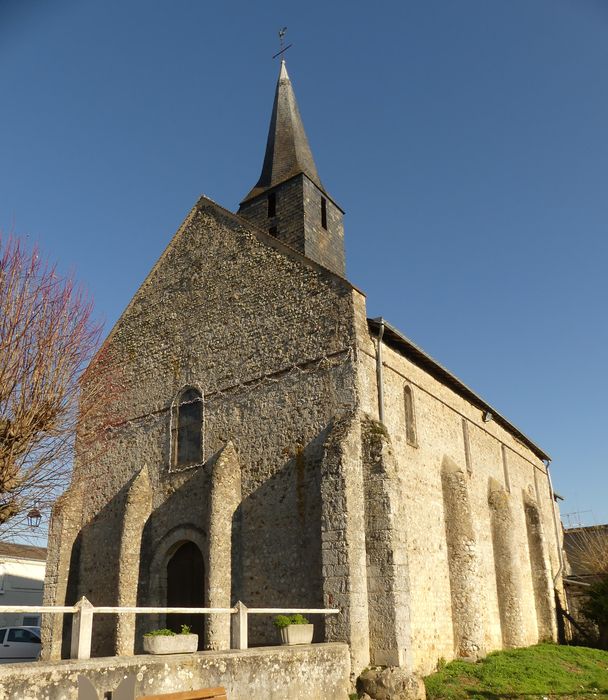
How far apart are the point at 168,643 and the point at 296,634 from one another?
2.60m

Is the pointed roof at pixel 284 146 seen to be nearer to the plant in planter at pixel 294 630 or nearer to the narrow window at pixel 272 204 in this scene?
the narrow window at pixel 272 204

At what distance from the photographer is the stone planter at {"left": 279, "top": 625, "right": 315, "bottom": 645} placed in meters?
10.2

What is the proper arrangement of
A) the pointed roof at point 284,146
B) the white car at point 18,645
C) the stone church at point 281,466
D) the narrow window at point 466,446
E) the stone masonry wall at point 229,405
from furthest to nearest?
1. the pointed roof at point 284,146
2. the narrow window at point 466,446
3. the white car at point 18,645
4. the stone masonry wall at point 229,405
5. the stone church at point 281,466

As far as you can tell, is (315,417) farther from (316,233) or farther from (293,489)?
(316,233)

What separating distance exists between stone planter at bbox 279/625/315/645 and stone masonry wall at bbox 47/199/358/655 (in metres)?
0.85

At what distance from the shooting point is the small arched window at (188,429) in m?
14.9

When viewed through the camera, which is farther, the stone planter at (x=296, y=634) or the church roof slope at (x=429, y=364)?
the church roof slope at (x=429, y=364)

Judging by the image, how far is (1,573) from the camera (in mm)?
28266

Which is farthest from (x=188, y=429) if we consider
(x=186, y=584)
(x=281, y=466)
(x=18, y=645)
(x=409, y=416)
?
(x=18, y=645)

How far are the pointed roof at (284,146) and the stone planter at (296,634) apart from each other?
11540 mm

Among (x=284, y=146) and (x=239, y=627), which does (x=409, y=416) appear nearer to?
(x=239, y=627)

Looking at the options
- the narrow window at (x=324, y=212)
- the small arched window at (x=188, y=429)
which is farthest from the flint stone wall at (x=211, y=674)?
→ the narrow window at (x=324, y=212)

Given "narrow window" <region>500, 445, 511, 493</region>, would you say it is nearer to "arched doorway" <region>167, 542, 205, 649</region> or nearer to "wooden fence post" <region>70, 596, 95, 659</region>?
"arched doorway" <region>167, 542, 205, 649</region>

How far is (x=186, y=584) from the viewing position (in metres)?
13.7
